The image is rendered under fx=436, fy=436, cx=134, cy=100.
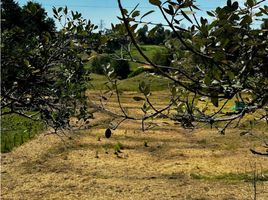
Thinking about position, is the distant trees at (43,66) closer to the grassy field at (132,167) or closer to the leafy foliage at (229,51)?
the leafy foliage at (229,51)

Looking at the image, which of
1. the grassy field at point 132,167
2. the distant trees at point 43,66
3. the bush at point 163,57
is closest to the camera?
the bush at point 163,57

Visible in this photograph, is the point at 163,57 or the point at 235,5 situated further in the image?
the point at 163,57

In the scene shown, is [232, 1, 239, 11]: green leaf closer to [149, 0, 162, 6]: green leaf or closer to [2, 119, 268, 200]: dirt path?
[149, 0, 162, 6]: green leaf

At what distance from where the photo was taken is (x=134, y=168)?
458 inches

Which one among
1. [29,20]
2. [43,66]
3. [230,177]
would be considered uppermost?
Answer: [29,20]

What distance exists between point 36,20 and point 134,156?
949 cm

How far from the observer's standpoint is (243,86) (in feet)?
4.90

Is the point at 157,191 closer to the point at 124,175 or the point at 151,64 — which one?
the point at 124,175

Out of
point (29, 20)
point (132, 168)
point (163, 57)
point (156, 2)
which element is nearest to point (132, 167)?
point (132, 168)

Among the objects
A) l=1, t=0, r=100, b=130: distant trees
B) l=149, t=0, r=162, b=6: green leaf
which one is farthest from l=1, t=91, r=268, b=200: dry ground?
l=149, t=0, r=162, b=6: green leaf

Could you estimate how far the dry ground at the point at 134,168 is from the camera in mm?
9359

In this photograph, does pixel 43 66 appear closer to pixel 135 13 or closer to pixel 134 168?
pixel 135 13

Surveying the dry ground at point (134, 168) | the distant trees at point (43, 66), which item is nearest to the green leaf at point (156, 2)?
the distant trees at point (43, 66)

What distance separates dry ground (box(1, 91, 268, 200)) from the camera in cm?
936
